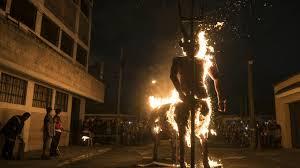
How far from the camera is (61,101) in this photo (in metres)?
20.9

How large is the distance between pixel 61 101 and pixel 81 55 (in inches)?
229

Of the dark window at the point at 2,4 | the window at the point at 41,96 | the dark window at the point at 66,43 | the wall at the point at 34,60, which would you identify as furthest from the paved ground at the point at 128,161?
the dark window at the point at 66,43

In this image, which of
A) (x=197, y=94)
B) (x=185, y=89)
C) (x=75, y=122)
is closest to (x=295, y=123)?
(x=75, y=122)

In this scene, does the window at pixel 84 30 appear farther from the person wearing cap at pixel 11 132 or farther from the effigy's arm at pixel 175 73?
the effigy's arm at pixel 175 73

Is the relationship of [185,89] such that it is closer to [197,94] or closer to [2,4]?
[197,94]

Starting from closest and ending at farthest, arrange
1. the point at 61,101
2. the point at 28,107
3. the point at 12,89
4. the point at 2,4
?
the point at 2,4 → the point at 12,89 → the point at 28,107 → the point at 61,101

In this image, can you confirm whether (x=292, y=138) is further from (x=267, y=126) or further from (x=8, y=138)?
(x=8, y=138)

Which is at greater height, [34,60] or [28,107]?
[34,60]

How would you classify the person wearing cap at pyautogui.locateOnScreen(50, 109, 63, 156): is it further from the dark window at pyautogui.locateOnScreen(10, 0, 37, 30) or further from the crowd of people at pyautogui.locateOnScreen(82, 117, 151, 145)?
the crowd of people at pyautogui.locateOnScreen(82, 117, 151, 145)

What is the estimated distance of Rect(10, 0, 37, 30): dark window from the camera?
14323 mm

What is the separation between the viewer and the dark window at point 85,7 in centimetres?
2561

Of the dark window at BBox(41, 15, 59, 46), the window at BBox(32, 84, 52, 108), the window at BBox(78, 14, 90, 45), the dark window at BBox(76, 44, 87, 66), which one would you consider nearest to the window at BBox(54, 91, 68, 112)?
the window at BBox(32, 84, 52, 108)

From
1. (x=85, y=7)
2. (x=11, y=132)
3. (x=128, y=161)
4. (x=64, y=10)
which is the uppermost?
(x=85, y=7)

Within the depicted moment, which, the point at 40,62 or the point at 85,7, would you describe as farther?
the point at 85,7
